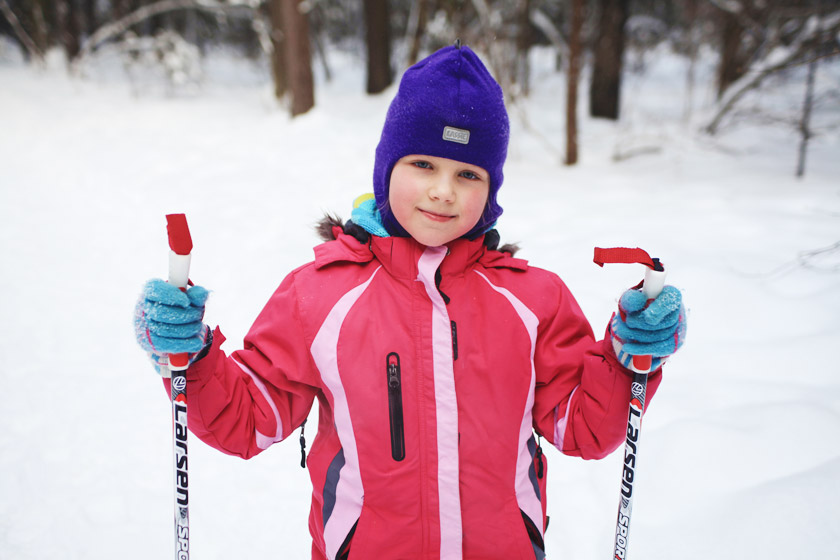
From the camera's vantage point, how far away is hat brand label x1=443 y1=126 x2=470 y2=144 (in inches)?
55.7

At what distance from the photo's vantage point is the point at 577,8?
21.3 feet

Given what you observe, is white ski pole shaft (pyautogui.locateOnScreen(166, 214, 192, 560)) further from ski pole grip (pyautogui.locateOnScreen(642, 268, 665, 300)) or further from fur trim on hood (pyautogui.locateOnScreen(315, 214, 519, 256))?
ski pole grip (pyautogui.locateOnScreen(642, 268, 665, 300))

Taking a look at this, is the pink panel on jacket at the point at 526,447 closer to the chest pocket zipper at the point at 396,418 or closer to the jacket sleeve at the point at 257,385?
the chest pocket zipper at the point at 396,418

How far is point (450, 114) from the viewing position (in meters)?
1.41

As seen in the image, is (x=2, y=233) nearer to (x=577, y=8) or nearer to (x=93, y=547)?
(x=93, y=547)

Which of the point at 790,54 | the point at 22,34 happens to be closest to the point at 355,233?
the point at 790,54

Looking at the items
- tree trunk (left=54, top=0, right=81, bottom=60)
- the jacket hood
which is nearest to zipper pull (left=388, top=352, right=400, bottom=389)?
the jacket hood

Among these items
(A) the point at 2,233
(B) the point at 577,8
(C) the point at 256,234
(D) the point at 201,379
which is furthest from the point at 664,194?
(A) the point at 2,233

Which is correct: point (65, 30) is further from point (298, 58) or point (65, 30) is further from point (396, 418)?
point (396, 418)

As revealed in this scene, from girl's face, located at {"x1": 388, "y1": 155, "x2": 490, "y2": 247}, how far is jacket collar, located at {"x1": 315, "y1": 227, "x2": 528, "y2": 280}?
0.17 feet

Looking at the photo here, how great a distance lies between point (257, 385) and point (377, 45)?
34.7 feet

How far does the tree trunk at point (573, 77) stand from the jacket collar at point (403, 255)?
235 inches

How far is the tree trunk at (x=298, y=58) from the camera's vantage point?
27.8 ft

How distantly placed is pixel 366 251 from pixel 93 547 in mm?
1925
